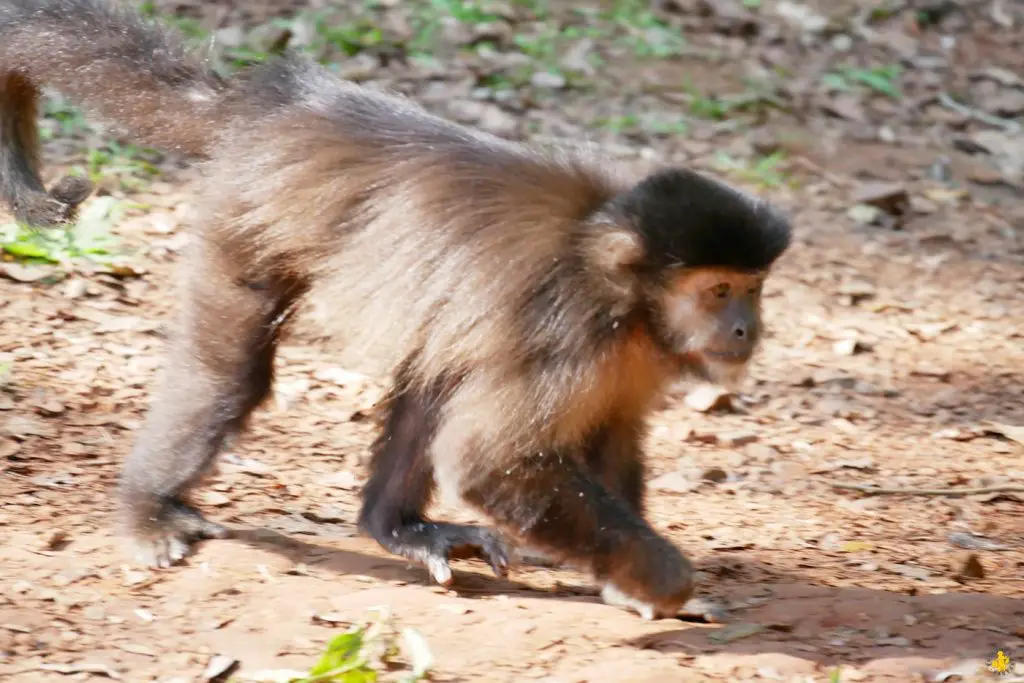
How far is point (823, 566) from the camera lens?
5.13 metres

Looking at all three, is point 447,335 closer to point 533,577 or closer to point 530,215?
point 530,215

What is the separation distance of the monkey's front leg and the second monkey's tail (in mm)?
1718

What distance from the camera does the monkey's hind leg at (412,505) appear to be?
4953 mm

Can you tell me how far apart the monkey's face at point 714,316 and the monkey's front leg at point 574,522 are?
2.00 ft

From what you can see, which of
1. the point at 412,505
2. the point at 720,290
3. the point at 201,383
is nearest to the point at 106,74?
the point at 201,383

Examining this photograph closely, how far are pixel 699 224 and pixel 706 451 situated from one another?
7.20ft

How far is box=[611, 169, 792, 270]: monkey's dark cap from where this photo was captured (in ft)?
14.8

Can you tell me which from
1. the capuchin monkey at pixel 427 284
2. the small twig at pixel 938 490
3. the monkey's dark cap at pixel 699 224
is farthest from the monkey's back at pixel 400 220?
the small twig at pixel 938 490

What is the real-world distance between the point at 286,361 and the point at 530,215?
8.73ft

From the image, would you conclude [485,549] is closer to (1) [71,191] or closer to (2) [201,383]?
(2) [201,383]

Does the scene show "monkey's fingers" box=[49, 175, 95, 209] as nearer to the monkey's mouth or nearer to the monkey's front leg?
the monkey's front leg

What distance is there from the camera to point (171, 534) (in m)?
4.91

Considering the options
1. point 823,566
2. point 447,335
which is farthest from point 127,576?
point 823,566

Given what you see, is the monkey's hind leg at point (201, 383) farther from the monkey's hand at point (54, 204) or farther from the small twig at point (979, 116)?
the small twig at point (979, 116)
